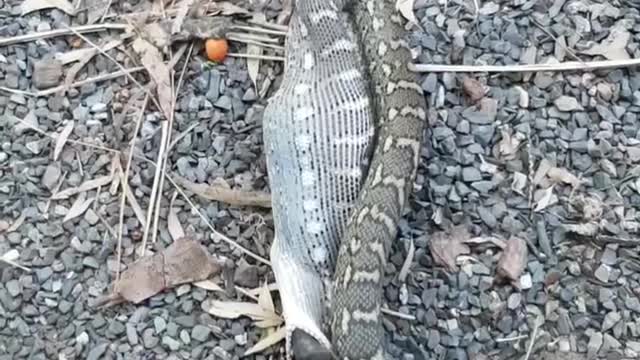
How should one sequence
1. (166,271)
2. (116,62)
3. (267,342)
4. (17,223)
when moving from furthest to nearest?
(116,62) → (17,223) → (166,271) → (267,342)

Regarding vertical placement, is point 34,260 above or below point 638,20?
below

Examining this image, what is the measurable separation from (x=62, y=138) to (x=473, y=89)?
1.07 meters

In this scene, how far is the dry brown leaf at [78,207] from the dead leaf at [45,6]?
0.58 m

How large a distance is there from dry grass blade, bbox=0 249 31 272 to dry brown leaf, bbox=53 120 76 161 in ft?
0.90

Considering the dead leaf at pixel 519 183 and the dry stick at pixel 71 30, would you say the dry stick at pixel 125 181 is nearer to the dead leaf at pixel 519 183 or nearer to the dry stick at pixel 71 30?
the dry stick at pixel 71 30

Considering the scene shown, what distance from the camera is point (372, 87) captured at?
2.99m

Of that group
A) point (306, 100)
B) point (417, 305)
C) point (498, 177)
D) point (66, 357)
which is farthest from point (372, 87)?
point (66, 357)

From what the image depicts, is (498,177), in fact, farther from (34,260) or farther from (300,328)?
(34,260)

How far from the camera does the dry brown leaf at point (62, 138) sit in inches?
120

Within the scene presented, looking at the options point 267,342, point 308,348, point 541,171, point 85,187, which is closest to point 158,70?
point 85,187

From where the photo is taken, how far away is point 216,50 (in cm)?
314

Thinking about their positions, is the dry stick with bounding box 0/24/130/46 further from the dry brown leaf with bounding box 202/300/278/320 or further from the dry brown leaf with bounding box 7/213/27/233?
the dry brown leaf with bounding box 202/300/278/320

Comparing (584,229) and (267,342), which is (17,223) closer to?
(267,342)

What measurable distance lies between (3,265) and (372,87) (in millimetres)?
1021
